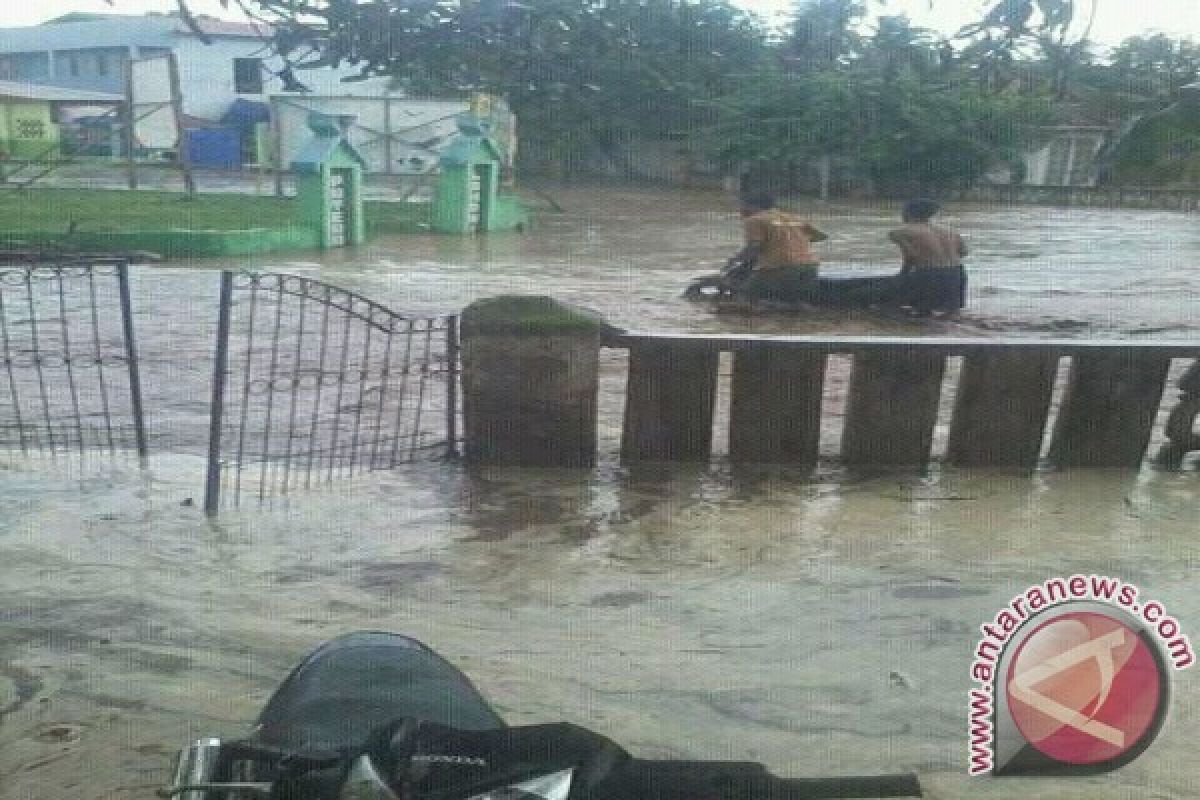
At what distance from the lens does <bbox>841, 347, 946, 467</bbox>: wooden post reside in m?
6.35

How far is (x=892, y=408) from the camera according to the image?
645 cm

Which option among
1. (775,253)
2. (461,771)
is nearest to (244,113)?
(775,253)

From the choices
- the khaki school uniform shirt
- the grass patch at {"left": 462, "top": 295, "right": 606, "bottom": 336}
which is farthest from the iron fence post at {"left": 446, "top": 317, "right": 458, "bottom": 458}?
the khaki school uniform shirt

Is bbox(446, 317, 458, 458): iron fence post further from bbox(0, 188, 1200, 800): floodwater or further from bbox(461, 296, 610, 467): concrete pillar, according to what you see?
bbox(0, 188, 1200, 800): floodwater

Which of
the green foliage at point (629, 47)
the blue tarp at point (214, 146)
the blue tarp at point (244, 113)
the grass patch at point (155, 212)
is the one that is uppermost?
the green foliage at point (629, 47)

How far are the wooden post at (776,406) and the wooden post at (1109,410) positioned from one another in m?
1.26

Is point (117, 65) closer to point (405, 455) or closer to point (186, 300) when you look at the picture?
point (186, 300)

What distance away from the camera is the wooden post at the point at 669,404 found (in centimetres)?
627

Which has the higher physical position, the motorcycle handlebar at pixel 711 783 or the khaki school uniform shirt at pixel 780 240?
the motorcycle handlebar at pixel 711 783

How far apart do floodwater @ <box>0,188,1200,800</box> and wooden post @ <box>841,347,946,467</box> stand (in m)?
0.24

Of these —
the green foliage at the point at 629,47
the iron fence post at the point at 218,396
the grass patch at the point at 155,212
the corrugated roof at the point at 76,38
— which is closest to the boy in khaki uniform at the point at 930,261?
the iron fence post at the point at 218,396

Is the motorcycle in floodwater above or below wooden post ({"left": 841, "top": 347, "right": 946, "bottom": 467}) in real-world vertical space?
above

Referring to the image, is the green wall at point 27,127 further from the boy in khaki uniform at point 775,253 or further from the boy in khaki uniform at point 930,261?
the boy in khaki uniform at point 930,261

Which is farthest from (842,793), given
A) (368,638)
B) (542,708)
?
(542,708)
